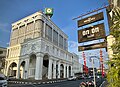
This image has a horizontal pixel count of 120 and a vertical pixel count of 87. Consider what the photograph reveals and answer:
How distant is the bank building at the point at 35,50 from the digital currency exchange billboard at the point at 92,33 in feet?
102

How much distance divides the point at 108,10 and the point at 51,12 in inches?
2133

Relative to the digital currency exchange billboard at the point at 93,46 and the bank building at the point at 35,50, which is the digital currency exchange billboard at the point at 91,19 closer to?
the digital currency exchange billboard at the point at 93,46

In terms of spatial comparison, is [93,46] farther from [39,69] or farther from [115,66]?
[39,69]

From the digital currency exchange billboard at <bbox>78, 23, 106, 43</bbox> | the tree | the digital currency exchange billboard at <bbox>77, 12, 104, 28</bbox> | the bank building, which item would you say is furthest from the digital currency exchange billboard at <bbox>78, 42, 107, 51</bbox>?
the bank building

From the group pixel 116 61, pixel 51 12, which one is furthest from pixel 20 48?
pixel 116 61

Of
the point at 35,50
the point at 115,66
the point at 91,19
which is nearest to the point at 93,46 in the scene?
the point at 91,19

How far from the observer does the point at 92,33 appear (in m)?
8.88

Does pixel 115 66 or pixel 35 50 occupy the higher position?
pixel 35 50

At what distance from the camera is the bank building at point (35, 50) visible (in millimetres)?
41406

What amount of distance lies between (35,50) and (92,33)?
Answer: 34.1 m

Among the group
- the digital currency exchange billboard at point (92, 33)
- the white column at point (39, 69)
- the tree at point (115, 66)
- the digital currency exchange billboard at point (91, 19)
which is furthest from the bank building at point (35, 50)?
the tree at point (115, 66)

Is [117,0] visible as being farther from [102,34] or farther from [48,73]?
[48,73]

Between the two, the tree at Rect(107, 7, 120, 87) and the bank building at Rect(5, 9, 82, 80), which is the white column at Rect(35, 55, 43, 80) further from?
the tree at Rect(107, 7, 120, 87)

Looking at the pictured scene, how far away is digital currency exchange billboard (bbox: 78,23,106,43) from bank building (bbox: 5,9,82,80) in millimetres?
31210
